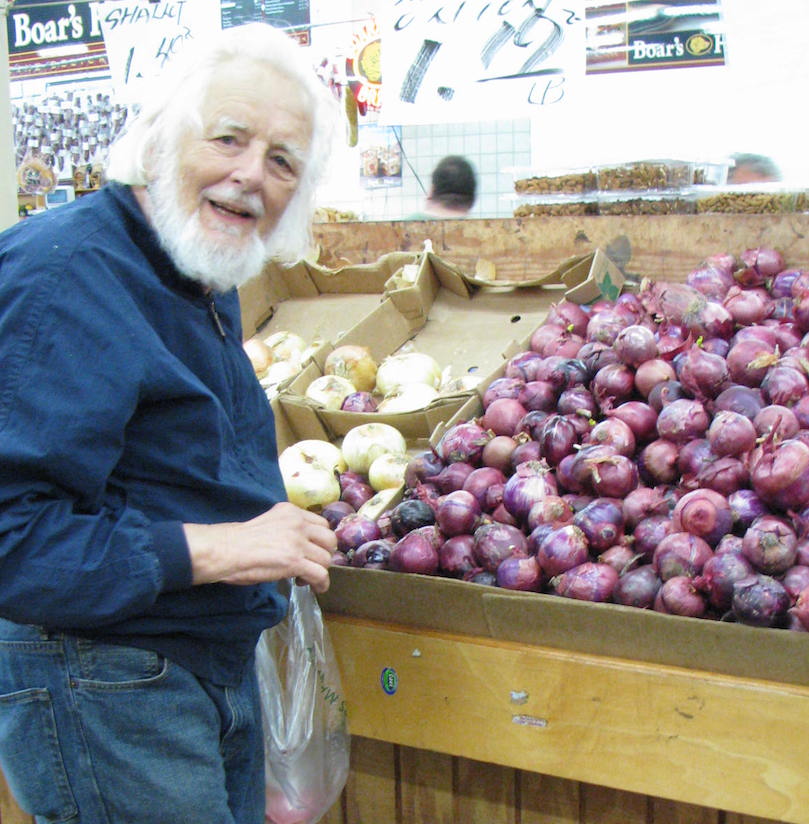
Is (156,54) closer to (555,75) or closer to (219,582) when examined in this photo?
→ (555,75)

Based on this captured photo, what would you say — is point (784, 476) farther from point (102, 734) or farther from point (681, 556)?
point (102, 734)

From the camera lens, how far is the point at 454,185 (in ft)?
18.6

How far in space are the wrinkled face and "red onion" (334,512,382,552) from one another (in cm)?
72

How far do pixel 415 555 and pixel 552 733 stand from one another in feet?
1.26

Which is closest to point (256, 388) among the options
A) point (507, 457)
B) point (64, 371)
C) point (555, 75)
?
point (64, 371)

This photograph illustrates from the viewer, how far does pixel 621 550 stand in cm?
155

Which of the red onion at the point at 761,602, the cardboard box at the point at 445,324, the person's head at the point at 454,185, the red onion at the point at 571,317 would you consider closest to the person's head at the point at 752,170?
the cardboard box at the point at 445,324

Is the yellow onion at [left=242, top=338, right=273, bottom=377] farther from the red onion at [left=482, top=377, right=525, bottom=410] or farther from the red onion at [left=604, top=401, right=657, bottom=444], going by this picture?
the red onion at [left=604, top=401, right=657, bottom=444]

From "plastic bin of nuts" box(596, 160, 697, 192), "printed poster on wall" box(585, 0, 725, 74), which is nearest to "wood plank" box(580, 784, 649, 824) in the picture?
"plastic bin of nuts" box(596, 160, 697, 192)

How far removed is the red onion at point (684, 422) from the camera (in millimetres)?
1696

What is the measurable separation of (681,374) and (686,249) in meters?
0.90

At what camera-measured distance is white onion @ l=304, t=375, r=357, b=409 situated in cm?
253

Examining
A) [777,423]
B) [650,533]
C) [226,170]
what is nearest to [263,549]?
[226,170]

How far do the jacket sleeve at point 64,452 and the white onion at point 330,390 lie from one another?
1.45 meters
